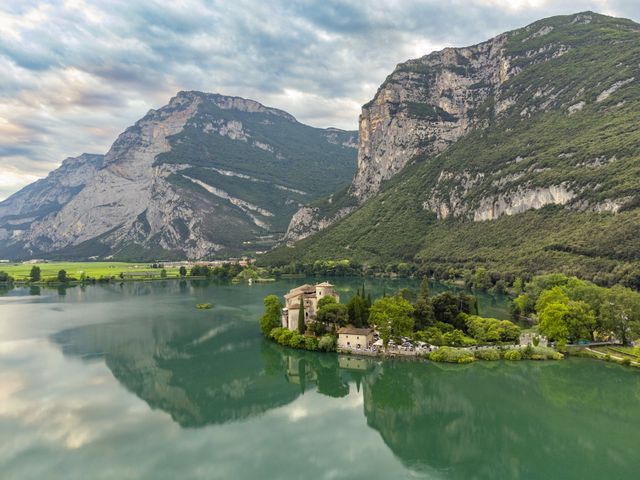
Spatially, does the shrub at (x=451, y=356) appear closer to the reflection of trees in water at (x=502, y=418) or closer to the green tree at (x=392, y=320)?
the reflection of trees in water at (x=502, y=418)

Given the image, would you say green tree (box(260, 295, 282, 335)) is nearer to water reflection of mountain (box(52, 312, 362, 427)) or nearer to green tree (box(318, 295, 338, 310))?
water reflection of mountain (box(52, 312, 362, 427))

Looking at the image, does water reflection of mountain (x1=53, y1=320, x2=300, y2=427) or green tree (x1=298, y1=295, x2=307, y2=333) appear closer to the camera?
water reflection of mountain (x1=53, y1=320, x2=300, y2=427)

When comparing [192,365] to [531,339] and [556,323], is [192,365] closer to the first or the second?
[531,339]

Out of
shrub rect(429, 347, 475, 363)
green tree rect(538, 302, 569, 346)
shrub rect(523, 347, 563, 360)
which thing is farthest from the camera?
green tree rect(538, 302, 569, 346)

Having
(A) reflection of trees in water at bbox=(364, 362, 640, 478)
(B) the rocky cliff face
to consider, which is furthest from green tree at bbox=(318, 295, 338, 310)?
(B) the rocky cliff face

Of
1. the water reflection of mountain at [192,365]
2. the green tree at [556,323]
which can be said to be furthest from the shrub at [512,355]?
the water reflection of mountain at [192,365]

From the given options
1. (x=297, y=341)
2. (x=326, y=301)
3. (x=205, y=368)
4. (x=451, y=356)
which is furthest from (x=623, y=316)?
(x=205, y=368)

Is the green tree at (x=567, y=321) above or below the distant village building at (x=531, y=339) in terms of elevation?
above
